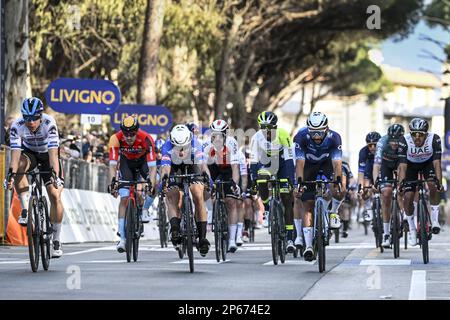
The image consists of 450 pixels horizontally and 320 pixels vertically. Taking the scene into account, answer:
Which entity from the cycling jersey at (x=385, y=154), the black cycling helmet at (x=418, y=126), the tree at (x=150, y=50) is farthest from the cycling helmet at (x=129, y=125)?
the tree at (x=150, y=50)

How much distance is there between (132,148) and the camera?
18.0m

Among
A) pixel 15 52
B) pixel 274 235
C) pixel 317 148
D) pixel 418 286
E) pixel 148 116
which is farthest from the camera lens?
pixel 148 116

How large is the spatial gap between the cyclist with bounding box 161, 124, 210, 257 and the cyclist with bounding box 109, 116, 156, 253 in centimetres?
70

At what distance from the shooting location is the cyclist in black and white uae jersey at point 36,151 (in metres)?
15.8

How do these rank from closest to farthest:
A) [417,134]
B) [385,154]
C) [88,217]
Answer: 1. [417,134]
2. [385,154]
3. [88,217]

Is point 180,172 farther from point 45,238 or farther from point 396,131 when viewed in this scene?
point 396,131

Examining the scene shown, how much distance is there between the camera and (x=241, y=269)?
1648 centimetres

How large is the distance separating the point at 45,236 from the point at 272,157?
4274 millimetres

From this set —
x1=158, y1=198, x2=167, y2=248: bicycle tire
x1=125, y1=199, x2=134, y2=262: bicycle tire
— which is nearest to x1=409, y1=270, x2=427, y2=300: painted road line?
x1=125, y1=199, x2=134, y2=262: bicycle tire

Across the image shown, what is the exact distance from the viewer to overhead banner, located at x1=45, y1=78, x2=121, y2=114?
28047mm

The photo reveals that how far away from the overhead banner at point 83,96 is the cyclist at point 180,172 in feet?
36.6

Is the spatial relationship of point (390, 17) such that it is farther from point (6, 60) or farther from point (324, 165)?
point (324, 165)

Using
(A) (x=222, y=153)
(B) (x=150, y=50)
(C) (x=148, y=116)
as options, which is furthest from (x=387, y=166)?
(B) (x=150, y=50)
